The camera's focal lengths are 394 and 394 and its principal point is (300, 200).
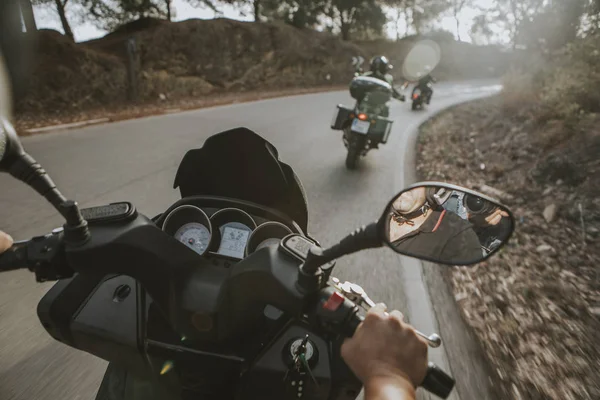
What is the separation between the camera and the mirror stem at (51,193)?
938mm

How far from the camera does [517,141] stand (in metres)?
8.56

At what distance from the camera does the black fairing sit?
1861 mm

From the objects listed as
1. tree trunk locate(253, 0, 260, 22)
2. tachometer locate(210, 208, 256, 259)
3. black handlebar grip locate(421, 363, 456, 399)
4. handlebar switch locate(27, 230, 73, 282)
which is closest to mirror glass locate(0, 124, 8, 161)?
handlebar switch locate(27, 230, 73, 282)

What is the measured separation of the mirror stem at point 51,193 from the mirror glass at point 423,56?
45204 millimetres

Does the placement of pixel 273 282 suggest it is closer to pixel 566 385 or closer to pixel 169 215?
pixel 169 215

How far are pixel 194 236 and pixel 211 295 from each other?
0.61 metres

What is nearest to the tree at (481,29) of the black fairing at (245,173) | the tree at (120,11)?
the tree at (120,11)

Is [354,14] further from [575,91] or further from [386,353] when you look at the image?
[386,353]

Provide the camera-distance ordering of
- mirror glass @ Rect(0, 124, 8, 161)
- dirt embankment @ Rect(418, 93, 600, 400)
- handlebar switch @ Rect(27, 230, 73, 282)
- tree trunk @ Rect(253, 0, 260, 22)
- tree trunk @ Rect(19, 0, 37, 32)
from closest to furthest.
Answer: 1. mirror glass @ Rect(0, 124, 8, 161)
2. handlebar switch @ Rect(27, 230, 73, 282)
3. dirt embankment @ Rect(418, 93, 600, 400)
4. tree trunk @ Rect(19, 0, 37, 32)
5. tree trunk @ Rect(253, 0, 260, 22)

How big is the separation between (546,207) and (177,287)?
5.71 meters

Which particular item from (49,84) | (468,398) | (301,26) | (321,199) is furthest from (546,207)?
(301,26)

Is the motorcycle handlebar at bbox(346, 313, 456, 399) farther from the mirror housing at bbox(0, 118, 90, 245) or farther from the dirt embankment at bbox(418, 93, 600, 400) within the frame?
the dirt embankment at bbox(418, 93, 600, 400)

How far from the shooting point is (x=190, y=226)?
1737 mm

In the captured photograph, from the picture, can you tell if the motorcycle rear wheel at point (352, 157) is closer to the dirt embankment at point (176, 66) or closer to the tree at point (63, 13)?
the dirt embankment at point (176, 66)
